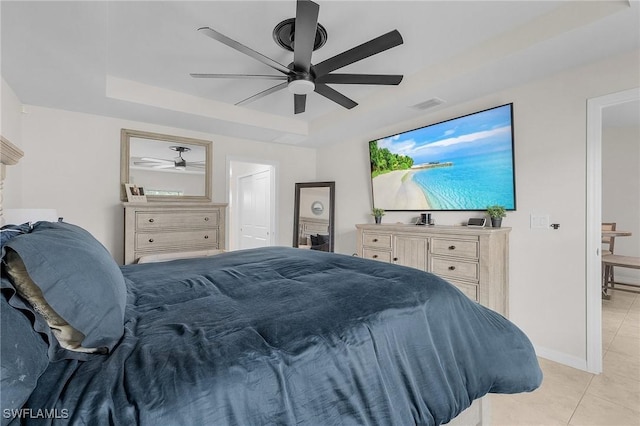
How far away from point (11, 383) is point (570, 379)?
317 centimetres

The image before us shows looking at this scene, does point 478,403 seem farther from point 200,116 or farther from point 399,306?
point 200,116

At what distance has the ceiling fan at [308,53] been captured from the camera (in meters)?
1.76

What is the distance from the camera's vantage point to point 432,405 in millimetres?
1135

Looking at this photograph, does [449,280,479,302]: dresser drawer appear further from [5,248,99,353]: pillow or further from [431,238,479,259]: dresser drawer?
[5,248,99,353]: pillow

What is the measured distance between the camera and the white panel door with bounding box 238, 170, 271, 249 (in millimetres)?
5145

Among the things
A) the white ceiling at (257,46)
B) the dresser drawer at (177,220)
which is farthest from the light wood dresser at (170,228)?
the white ceiling at (257,46)

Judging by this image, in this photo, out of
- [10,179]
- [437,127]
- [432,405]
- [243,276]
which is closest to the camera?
[432,405]

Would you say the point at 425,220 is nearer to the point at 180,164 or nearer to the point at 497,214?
the point at 497,214

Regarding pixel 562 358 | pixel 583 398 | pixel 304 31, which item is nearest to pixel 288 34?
pixel 304 31

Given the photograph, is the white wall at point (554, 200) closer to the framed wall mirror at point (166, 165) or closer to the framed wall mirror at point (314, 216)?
the framed wall mirror at point (314, 216)

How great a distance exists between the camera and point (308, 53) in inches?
80.0

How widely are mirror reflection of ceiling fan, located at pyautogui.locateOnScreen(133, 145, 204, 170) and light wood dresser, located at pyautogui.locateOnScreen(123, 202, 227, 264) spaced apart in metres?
0.70

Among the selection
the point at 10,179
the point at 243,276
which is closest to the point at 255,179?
the point at 10,179

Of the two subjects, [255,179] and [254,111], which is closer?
[254,111]
